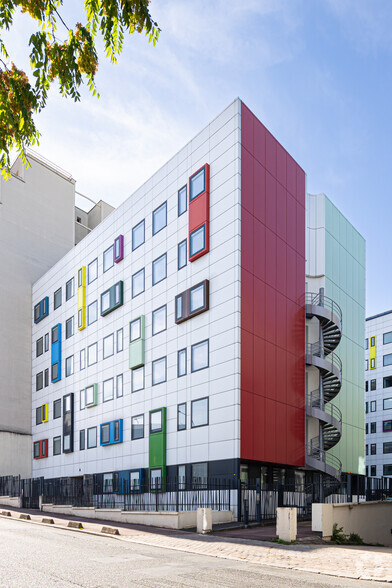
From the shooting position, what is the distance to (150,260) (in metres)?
37.7

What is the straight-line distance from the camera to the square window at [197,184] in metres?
33.2

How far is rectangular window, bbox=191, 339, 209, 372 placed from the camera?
31172 millimetres

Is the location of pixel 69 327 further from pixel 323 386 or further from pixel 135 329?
pixel 323 386

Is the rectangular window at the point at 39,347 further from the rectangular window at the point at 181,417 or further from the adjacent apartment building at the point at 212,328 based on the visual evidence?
the rectangular window at the point at 181,417

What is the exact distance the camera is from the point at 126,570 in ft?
38.3

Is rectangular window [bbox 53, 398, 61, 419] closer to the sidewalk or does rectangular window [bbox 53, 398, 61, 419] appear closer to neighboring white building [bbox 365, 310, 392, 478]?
the sidewalk

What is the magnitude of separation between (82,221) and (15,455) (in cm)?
2527

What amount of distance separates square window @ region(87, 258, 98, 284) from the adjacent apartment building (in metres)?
0.19

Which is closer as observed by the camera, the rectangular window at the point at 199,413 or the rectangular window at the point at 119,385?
the rectangular window at the point at 199,413

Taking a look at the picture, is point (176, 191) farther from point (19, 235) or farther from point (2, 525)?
point (19, 235)

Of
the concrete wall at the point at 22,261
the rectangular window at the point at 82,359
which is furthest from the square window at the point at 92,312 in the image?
the concrete wall at the point at 22,261

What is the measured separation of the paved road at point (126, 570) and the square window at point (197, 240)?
18717mm

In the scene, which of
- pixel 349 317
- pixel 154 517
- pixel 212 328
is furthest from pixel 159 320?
pixel 349 317

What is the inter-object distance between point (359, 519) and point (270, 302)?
12.6 m
